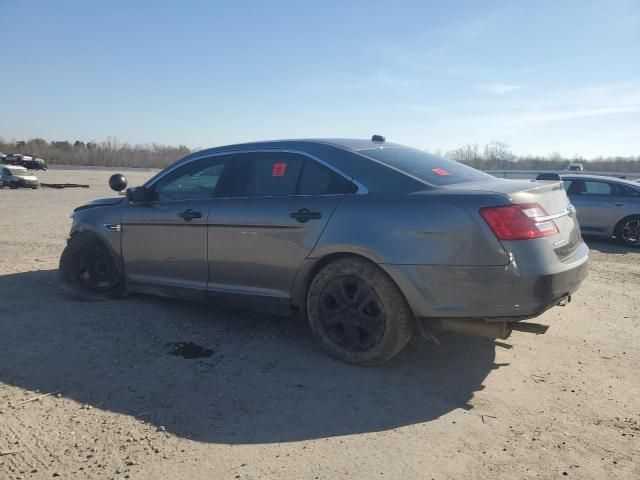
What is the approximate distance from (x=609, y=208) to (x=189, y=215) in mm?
9494

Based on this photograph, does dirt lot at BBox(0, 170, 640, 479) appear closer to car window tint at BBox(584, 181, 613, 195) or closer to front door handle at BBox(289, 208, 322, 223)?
front door handle at BBox(289, 208, 322, 223)

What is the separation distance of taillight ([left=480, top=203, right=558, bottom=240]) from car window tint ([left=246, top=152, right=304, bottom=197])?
5.20ft

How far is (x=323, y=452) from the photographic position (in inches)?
112

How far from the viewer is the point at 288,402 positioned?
3395mm

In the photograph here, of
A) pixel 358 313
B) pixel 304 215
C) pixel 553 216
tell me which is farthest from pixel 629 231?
pixel 304 215

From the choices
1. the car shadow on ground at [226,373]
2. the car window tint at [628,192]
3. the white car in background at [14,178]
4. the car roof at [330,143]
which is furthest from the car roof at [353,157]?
the white car in background at [14,178]

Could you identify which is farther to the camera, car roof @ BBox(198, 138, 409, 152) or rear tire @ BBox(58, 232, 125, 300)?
rear tire @ BBox(58, 232, 125, 300)

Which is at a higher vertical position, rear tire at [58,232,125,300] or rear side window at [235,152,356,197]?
rear side window at [235,152,356,197]

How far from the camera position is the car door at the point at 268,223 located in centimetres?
410

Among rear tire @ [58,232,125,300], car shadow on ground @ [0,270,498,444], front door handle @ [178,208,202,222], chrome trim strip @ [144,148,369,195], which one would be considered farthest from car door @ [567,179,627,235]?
rear tire @ [58,232,125,300]

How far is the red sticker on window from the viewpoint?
4413mm

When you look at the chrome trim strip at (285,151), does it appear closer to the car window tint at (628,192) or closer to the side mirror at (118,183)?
the side mirror at (118,183)

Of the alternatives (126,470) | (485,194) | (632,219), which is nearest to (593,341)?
(485,194)

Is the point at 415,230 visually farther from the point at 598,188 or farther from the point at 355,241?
the point at 598,188
